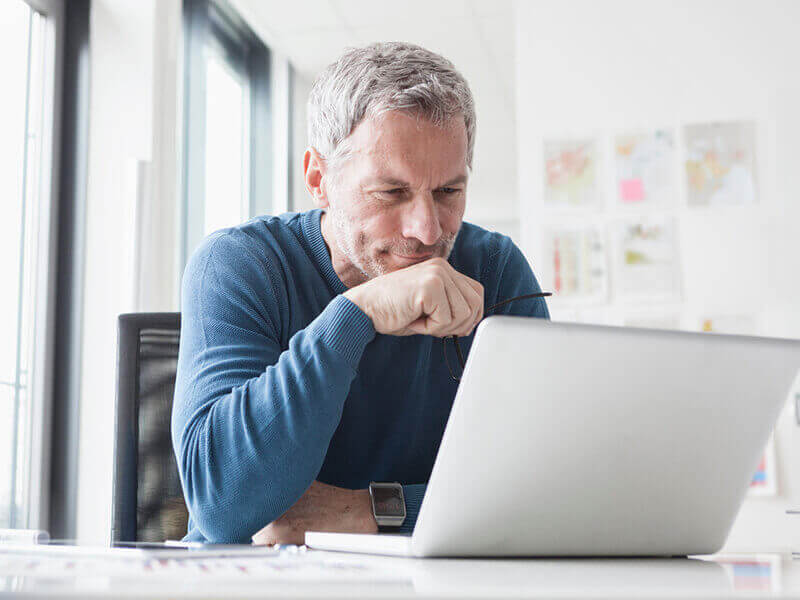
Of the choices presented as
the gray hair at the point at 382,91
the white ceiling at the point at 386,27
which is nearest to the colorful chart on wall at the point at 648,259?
the white ceiling at the point at 386,27

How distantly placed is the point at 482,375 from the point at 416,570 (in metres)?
0.13

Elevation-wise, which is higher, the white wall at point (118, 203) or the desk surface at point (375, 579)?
the white wall at point (118, 203)

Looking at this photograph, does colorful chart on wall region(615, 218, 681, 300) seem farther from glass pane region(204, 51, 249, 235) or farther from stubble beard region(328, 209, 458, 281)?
stubble beard region(328, 209, 458, 281)

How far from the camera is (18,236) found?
2400mm

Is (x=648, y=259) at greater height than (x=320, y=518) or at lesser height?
greater

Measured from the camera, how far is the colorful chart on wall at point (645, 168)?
2.85 m

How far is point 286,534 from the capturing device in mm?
978

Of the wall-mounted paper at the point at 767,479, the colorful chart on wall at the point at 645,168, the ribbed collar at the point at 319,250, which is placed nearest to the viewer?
the ribbed collar at the point at 319,250

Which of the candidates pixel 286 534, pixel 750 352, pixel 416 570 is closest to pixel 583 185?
pixel 286 534

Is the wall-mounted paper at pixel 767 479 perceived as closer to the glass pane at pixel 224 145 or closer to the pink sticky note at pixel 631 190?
the pink sticky note at pixel 631 190

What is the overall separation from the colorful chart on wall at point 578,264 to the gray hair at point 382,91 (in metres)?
1.68

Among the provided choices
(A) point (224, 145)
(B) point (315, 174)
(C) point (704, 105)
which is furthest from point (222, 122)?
(B) point (315, 174)

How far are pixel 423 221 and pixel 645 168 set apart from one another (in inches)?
75.7

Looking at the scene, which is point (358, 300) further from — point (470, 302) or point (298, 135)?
point (298, 135)
